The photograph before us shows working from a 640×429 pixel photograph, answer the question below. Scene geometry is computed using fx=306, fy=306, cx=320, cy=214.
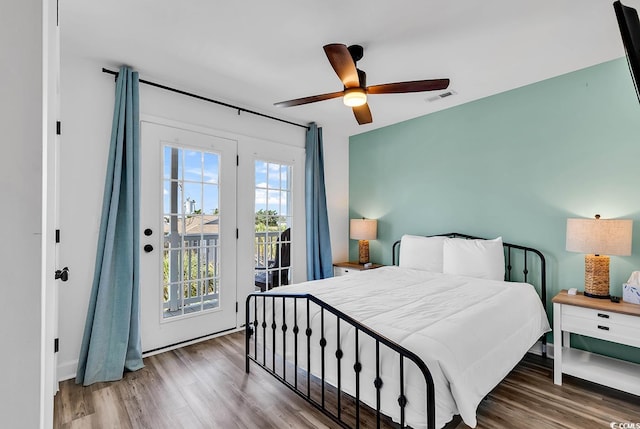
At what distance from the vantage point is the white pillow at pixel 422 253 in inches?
137

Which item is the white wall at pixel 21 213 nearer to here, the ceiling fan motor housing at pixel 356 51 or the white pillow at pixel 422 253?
the ceiling fan motor housing at pixel 356 51

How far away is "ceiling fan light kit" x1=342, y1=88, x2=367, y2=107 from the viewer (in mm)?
2340

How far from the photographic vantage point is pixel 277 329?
7.72 feet

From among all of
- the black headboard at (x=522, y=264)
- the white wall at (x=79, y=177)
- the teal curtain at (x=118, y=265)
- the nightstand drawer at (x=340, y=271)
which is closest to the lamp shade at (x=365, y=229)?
the nightstand drawer at (x=340, y=271)

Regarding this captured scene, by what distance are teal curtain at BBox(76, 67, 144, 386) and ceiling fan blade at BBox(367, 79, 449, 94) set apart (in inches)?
84.5

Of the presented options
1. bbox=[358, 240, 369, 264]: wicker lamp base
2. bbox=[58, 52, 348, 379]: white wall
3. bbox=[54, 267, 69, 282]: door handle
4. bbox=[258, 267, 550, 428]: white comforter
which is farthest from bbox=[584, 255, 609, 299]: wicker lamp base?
bbox=[58, 52, 348, 379]: white wall

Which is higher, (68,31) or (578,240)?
(68,31)

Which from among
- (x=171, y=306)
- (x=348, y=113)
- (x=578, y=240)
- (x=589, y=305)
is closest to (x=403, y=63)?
(x=348, y=113)

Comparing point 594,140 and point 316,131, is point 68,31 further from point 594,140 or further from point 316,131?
point 594,140

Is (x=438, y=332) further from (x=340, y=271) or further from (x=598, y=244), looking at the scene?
(x=340, y=271)

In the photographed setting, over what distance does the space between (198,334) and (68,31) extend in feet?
9.55

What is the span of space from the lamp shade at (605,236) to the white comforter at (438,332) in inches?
23.3

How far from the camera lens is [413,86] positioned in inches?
91.4

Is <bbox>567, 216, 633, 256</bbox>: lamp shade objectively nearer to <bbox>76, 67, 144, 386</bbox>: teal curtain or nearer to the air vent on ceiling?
the air vent on ceiling
